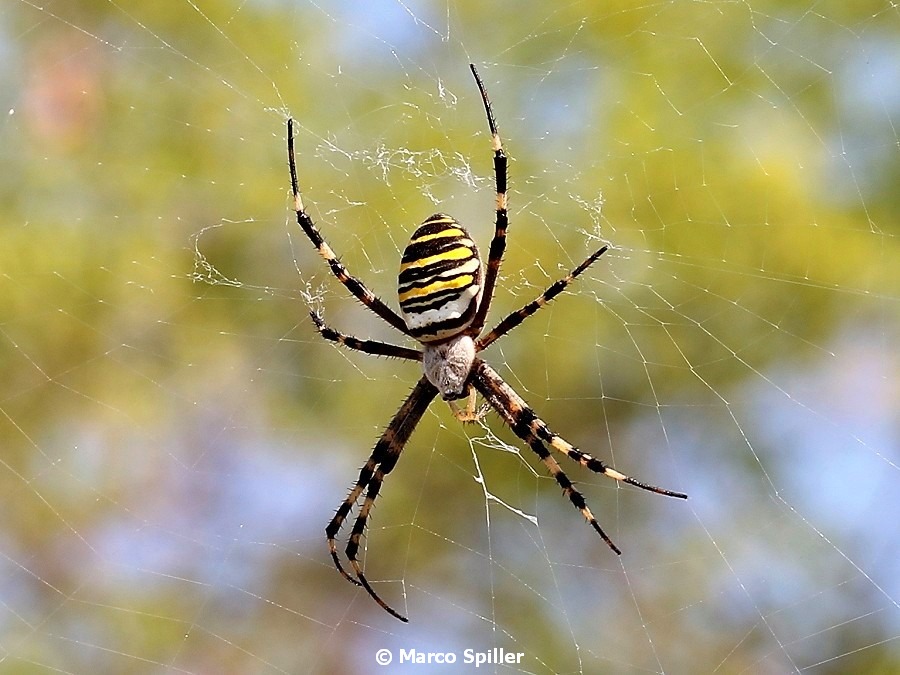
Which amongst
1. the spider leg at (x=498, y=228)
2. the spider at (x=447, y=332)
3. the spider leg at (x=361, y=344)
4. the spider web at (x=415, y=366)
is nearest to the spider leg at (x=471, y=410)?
the spider at (x=447, y=332)

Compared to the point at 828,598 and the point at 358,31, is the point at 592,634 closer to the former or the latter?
the point at 828,598

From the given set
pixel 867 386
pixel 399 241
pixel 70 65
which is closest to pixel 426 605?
pixel 399 241

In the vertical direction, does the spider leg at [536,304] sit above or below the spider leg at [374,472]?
above

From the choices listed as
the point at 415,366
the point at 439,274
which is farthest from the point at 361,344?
the point at 415,366

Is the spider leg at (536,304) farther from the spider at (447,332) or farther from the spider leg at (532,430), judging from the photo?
the spider leg at (532,430)

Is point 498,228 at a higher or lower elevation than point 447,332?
higher

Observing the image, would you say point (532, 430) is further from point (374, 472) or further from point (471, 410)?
point (374, 472)

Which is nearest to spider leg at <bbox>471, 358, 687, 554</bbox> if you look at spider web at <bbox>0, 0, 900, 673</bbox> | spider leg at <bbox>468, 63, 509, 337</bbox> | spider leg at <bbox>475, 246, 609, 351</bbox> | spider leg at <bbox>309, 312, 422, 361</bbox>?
spider leg at <bbox>475, 246, 609, 351</bbox>

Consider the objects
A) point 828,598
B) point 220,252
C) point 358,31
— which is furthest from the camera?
point 220,252
